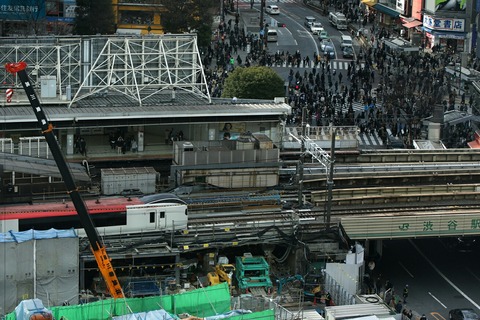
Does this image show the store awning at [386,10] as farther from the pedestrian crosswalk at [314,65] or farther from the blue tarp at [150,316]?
the blue tarp at [150,316]

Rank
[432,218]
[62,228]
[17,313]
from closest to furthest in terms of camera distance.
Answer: [17,313] < [62,228] < [432,218]

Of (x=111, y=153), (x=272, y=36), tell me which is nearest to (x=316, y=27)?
(x=272, y=36)

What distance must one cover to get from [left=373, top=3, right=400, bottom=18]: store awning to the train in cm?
5304

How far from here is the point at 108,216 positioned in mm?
60344

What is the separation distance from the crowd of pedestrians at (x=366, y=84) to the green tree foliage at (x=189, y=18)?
135 centimetres

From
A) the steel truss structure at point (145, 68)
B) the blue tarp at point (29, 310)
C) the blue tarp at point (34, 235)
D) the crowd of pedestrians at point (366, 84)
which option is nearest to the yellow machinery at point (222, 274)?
the blue tarp at point (34, 235)

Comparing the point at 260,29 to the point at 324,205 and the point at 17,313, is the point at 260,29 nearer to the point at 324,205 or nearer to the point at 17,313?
the point at 324,205

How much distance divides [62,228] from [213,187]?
894 centimetres

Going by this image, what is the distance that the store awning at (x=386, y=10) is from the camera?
11182 centimetres

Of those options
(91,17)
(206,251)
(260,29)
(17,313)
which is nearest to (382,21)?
(260,29)

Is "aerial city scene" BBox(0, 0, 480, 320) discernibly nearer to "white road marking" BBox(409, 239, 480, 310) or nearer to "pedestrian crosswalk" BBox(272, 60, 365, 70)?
"white road marking" BBox(409, 239, 480, 310)

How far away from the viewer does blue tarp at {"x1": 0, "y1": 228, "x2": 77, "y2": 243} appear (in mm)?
55844

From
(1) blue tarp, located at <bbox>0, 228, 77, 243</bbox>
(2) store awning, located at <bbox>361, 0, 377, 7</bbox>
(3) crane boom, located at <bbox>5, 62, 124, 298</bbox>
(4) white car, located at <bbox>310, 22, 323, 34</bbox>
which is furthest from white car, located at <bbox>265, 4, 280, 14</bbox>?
(3) crane boom, located at <bbox>5, 62, 124, 298</bbox>

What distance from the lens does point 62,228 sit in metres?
59.8
